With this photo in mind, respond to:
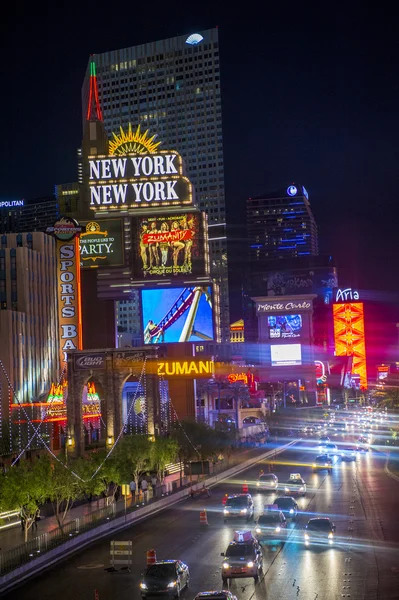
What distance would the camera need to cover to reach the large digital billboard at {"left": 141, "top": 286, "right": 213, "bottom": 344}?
95688 millimetres

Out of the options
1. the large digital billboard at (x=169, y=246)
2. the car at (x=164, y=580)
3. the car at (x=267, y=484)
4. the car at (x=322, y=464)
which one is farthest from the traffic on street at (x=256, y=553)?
the large digital billboard at (x=169, y=246)

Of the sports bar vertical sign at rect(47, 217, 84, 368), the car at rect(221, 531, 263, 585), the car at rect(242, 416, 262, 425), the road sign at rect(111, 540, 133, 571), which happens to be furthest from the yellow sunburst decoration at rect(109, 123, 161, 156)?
the car at rect(221, 531, 263, 585)

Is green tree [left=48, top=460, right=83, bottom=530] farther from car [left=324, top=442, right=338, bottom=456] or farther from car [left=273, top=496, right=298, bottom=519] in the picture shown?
car [left=324, top=442, right=338, bottom=456]

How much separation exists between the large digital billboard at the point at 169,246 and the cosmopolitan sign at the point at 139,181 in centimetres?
270

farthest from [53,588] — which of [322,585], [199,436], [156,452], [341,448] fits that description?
[341,448]

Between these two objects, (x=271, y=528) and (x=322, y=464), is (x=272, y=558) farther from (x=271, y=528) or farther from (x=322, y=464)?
(x=322, y=464)

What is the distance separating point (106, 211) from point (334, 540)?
225 feet

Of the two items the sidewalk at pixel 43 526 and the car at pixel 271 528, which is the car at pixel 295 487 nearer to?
the sidewalk at pixel 43 526

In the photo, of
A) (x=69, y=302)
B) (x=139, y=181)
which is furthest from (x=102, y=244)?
(x=69, y=302)

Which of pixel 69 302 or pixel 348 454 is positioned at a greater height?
pixel 69 302

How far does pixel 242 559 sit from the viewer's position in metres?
29.7

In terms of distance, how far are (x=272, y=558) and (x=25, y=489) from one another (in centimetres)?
1208

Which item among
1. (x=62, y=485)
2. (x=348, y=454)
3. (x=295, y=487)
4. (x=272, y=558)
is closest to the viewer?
(x=272, y=558)

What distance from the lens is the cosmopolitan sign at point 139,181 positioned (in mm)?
99938
